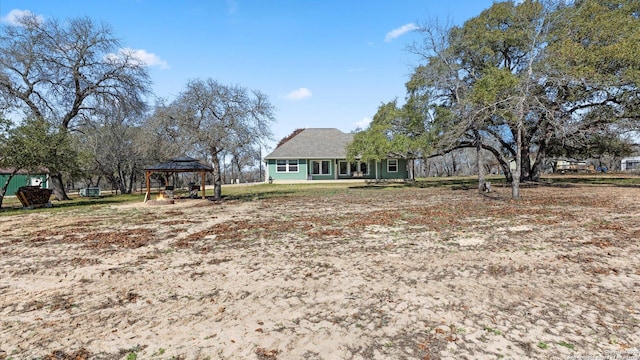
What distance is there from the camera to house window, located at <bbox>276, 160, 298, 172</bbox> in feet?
104

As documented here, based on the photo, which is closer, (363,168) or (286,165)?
(286,165)

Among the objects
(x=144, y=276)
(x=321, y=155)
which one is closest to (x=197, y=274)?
(x=144, y=276)

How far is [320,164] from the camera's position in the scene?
107ft

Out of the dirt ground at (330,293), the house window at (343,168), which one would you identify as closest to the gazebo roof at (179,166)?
the dirt ground at (330,293)

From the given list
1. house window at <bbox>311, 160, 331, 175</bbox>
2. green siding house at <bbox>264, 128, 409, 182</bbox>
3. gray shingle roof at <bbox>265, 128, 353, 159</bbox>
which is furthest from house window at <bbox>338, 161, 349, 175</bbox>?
gray shingle roof at <bbox>265, 128, 353, 159</bbox>

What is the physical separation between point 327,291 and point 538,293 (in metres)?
2.55

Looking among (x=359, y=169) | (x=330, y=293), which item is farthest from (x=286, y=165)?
(x=330, y=293)

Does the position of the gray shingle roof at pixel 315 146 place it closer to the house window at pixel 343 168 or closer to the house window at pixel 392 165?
the house window at pixel 343 168

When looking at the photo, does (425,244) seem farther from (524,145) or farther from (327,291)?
(524,145)

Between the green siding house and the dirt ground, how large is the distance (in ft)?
76.8

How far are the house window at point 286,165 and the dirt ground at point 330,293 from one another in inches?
928

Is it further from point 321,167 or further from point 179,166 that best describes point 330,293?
point 321,167

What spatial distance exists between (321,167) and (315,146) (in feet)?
6.94

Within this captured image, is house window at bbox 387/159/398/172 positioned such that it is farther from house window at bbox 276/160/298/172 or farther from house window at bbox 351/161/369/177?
house window at bbox 276/160/298/172
